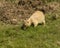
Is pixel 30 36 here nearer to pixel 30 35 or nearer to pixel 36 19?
pixel 30 35

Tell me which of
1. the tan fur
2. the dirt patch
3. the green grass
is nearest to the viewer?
the green grass

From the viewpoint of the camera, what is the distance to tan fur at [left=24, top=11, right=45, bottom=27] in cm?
748

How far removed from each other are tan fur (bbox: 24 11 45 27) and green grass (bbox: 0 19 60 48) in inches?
5.6

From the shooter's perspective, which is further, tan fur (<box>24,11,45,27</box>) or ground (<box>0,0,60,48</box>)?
tan fur (<box>24,11,45,27</box>)

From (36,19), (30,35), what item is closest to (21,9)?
(36,19)

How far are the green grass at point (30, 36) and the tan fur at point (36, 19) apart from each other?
14 centimetres

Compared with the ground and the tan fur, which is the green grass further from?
the tan fur

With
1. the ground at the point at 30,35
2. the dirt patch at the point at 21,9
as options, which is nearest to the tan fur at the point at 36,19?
the ground at the point at 30,35

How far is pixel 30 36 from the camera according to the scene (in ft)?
23.3

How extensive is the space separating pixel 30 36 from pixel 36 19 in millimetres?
828

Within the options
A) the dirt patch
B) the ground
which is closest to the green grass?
the ground

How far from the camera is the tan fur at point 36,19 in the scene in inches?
295

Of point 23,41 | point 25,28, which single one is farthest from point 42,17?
point 23,41

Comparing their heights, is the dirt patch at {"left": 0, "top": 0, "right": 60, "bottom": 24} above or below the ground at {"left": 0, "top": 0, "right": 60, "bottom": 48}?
above
